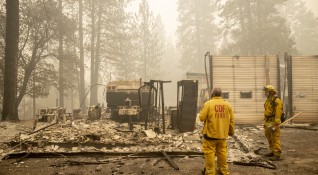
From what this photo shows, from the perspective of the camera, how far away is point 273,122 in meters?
7.93

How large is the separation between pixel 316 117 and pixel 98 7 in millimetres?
23522


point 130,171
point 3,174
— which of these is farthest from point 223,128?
point 3,174

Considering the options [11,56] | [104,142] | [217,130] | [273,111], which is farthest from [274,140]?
[11,56]

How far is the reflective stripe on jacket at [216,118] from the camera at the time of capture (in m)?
5.75

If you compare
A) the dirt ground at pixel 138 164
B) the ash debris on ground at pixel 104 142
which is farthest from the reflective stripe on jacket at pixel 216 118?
the ash debris on ground at pixel 104 142

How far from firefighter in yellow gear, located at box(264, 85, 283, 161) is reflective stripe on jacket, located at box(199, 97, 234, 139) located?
8.69 ft

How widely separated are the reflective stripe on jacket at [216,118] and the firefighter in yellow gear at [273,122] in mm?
2648

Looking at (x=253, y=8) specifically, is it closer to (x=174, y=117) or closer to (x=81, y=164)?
(x=174, y=117)

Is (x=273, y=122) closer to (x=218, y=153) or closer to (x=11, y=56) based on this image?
(x=218, y=153)

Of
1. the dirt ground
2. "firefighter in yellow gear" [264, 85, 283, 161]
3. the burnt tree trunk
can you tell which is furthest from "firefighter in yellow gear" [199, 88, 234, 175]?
the burnt tree trunk

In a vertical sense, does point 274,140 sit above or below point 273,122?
below

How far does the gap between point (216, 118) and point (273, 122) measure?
120 inches

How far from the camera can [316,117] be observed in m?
15.3

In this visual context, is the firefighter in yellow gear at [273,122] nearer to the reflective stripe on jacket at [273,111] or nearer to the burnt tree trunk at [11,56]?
the reflective stripe on jacket at [273,111]
